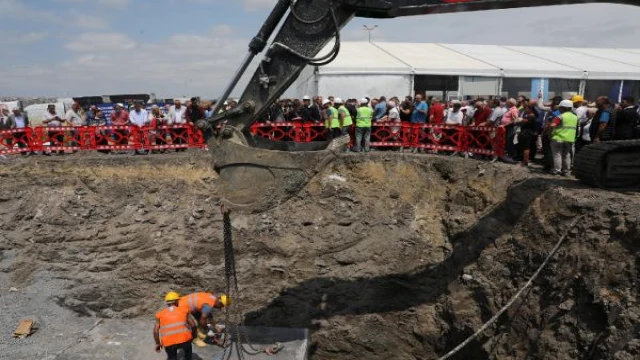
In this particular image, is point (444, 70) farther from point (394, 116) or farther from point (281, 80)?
point (281, 80)

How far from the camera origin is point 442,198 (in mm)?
11141

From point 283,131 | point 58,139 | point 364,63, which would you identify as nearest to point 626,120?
point 283,131

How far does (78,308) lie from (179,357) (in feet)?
11.8

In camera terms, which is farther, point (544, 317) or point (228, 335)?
point (228, 335)

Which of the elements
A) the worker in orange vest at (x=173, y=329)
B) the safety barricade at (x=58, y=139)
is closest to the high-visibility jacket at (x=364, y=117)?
the worker in orange vest at (x=173, y=329)

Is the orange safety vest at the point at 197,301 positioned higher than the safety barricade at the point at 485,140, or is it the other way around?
the safety barricade at the point at 485,140

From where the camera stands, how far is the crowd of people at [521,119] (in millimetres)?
8914

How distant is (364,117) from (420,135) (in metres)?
1.65

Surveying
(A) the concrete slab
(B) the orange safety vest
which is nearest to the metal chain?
(A) the concrete slab

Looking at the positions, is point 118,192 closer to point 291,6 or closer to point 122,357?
point 122,357

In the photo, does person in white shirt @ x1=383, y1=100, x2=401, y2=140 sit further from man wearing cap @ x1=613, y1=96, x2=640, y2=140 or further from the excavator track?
the excavator track

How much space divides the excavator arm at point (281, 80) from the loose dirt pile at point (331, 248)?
4335 millimetres

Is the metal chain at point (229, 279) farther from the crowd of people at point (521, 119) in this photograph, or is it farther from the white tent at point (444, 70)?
the white tent at point (444, 70)

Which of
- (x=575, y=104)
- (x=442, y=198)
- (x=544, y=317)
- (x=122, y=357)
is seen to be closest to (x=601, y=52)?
(x=575, y=104)
